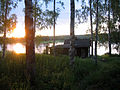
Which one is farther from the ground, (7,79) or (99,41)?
(99,41)

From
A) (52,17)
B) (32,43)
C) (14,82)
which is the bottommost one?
(14,82)

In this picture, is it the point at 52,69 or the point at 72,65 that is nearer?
the point at 52,69

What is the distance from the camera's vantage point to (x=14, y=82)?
18.7 ft

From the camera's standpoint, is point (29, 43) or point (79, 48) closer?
point (29, 43)

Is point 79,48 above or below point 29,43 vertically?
below

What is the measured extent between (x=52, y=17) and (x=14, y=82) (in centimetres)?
1386

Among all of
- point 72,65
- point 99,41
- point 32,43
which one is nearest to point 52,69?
point 72,65

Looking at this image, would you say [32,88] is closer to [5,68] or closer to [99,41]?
[5,68]

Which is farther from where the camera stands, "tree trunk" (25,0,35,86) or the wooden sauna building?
the wooden sauna building

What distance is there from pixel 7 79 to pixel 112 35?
22.3 metres

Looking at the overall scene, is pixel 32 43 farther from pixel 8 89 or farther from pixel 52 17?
pixel 52 17

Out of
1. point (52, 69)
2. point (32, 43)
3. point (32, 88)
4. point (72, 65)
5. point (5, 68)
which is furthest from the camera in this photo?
point (72, 65)

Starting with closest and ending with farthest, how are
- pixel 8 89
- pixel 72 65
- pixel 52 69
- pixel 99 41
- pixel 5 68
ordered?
pixel 8 89
pixel 5 68
pixel 52 69
pixel 72 65
pixel 99 41

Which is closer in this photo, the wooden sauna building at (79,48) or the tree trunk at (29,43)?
the tree trunk at (29,43)
